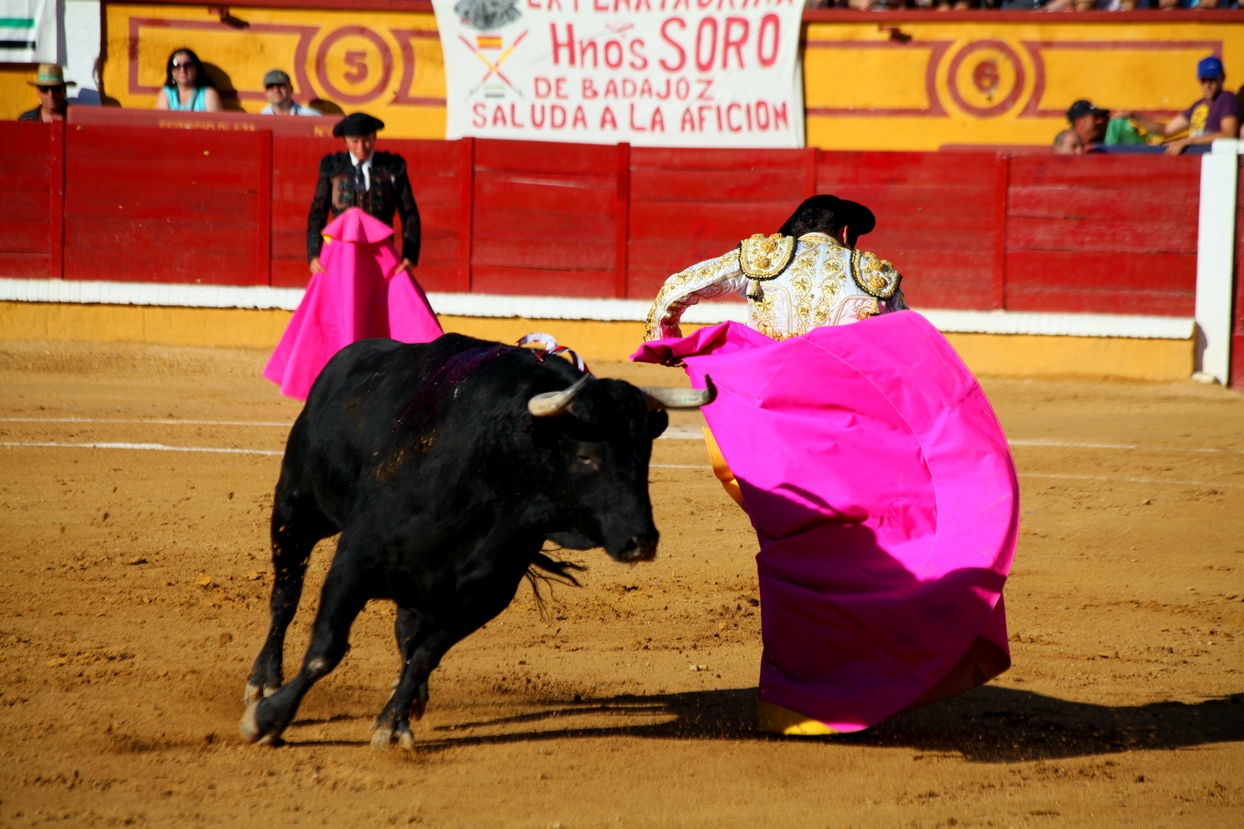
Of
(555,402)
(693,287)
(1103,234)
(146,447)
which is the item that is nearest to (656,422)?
(555,402)

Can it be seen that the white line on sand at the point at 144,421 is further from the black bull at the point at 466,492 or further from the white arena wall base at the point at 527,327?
the black bull at the point at 466,492

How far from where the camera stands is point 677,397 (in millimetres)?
2658

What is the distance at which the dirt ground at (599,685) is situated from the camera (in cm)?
245

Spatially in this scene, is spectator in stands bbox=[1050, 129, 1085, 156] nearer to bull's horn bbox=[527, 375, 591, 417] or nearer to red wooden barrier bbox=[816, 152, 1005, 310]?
red wooden barrier bbox=[816, 152, 1005, 310]

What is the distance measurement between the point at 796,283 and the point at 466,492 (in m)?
0.99

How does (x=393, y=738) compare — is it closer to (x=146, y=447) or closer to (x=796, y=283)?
(x=796, y=283)

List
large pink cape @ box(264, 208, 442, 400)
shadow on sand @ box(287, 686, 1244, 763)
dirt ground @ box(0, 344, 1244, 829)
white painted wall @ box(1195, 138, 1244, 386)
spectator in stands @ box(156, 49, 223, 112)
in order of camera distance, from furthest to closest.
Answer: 1. spectator in stands @ box(156, 49, 223, 112)
2. white painted wall @ box(1195, 138, 1244, 386)
3. large pink cape @ box(264, 208, 442, 400)
4. shadow on sand @ box(287, 686, 1244, 763)
5. dirt ground @ box(0, 344, 1244, 829)

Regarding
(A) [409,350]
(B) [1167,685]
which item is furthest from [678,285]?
(B) [1167,685]

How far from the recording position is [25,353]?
8.07m

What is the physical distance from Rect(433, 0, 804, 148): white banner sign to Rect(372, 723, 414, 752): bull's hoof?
692 centimetres

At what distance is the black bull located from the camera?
2533mm

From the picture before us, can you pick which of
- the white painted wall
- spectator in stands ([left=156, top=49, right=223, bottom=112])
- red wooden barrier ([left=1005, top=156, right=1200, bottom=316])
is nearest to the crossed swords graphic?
spectator in stands ([left=156, top=49, right=223, bottom=112])

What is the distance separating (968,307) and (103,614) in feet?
20.5

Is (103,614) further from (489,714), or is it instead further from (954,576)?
(954,576)
